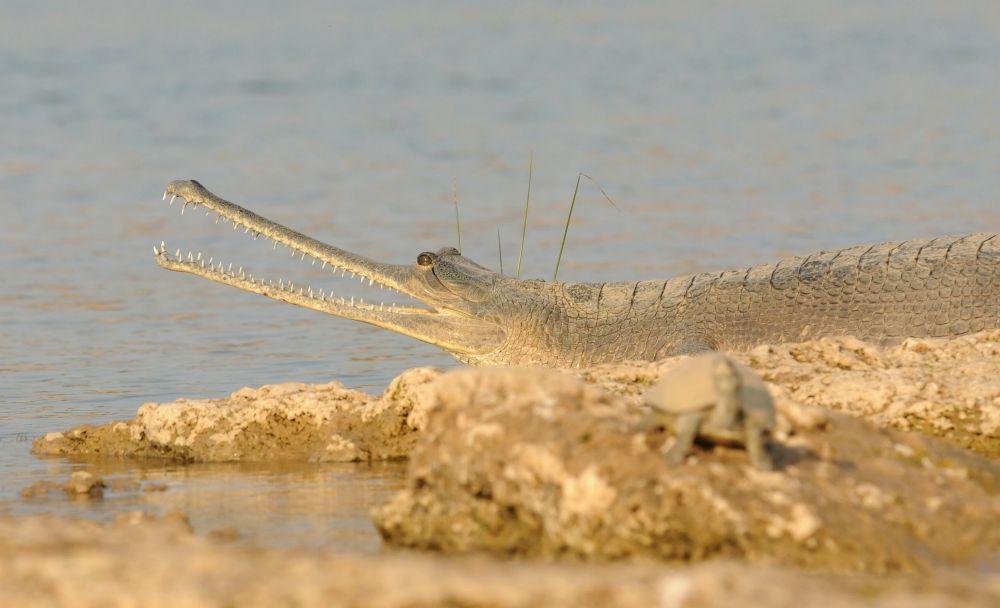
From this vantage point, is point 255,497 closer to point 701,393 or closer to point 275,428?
point 275,428

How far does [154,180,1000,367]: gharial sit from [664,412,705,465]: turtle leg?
3649 millimetres

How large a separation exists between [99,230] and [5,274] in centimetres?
139

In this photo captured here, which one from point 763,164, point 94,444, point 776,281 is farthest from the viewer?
point 763,164

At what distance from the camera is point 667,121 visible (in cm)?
1546

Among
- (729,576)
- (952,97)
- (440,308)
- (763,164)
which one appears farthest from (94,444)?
(952,97)

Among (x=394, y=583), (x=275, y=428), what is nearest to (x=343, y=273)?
(x=275, y=428)

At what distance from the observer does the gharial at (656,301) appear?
722cm

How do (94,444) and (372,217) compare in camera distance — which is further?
(372,217)

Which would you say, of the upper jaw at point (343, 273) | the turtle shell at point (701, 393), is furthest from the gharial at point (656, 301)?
the turtle shell at point (701, 393)

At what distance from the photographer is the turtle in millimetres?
3662

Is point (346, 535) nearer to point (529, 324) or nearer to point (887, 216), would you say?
point (529, 324)

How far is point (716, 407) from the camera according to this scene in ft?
12.1

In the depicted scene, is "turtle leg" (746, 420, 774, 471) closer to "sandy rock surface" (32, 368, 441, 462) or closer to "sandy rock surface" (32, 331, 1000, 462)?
"sandy rock surface" (32, 331, 1000, 462)

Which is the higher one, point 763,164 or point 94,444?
point 763,164
